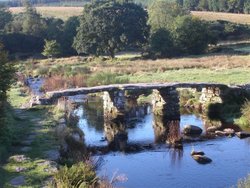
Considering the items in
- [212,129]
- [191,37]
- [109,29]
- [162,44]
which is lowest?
[212,129]

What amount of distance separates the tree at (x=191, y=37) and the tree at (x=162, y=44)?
114cm

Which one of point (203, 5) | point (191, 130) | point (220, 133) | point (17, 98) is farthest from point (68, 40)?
point (203, 5)

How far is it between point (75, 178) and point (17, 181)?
2.20 meters

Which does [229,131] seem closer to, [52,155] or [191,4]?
[52,155]

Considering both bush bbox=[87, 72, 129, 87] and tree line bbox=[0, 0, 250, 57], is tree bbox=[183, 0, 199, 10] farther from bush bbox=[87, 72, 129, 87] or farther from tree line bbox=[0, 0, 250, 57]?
bush bbox=[87, 72, 129, 87]

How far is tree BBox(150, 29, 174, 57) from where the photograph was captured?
70750mm

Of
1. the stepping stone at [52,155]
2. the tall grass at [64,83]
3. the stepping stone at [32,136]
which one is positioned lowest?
the tall grass at [64,83]

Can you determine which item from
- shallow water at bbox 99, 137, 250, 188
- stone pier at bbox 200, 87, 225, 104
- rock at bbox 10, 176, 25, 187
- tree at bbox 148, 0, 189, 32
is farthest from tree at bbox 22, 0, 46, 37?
rock at bbox 10, 176, 25, 187

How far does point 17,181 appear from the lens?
55.2ft

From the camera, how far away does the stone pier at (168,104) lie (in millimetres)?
35156

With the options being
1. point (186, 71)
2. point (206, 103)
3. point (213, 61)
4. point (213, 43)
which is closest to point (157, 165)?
point (206, 103)

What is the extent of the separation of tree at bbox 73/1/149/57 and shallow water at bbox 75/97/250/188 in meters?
42.7

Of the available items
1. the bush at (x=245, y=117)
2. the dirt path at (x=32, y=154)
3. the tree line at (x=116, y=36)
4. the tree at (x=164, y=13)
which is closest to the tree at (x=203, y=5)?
the tree at (x=164, y=13)

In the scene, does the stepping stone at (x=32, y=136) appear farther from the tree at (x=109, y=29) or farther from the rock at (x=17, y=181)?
the tree at (x=109, y=29)
